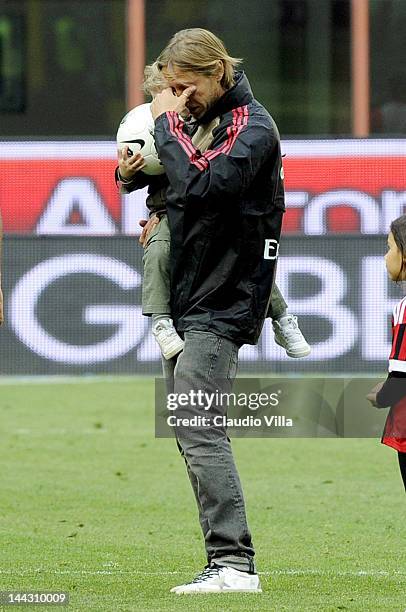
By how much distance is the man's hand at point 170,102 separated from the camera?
19.3 feet

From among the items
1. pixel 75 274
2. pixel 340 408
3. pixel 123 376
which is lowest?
pixel 123 376

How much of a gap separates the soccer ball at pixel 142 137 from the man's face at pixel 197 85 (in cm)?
31

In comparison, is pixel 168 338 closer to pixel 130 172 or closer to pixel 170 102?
pixel 130 172

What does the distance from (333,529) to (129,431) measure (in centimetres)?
415

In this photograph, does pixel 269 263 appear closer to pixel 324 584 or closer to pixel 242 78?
pixel 242 78

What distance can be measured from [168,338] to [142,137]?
2.80ft

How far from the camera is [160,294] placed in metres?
6.04

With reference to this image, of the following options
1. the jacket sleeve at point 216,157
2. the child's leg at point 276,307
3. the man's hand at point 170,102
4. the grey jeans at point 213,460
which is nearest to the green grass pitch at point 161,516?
the grey jeans at point 213,460

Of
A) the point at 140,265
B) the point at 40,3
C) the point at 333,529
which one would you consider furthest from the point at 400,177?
the point at 333,529

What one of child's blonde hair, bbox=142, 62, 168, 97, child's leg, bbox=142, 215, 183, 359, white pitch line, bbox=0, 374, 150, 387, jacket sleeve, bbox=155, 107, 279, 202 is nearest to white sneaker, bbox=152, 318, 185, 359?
child's leg, bbox=142, 215, 183, 359

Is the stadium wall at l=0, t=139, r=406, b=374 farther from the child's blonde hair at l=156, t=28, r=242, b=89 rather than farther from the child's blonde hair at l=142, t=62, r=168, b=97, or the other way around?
the child's blonde hair at l=156, t=28, r=242, b=89

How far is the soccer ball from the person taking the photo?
20.2 ft

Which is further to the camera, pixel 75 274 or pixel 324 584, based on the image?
pixel 75 274

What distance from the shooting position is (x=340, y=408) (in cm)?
631
